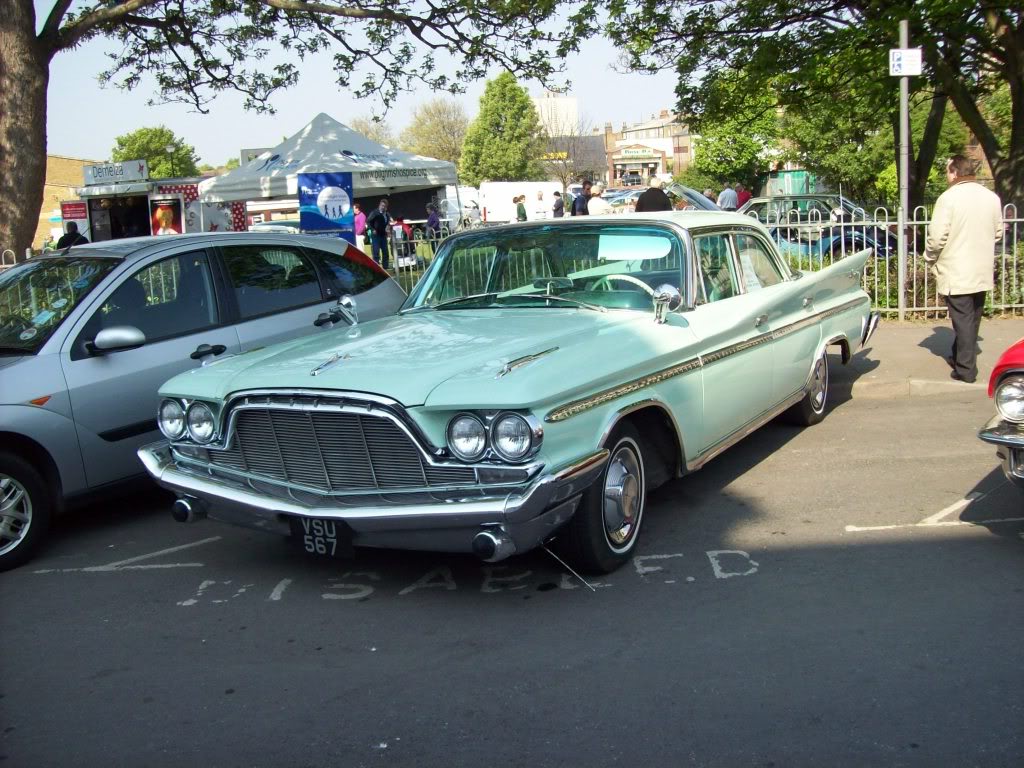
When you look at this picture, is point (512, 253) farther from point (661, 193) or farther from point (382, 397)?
point (661, 193)

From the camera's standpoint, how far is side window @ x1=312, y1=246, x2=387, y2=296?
24.3 ft

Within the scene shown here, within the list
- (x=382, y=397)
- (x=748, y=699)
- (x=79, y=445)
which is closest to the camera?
(x=748, y=699)

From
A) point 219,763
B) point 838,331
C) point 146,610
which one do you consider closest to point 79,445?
point 146,610

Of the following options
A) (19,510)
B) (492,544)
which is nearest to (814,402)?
(492,544)

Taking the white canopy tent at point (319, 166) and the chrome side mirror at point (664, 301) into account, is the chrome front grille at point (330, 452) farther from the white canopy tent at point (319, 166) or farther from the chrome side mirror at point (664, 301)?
the white canopy tent at point (319, 166)

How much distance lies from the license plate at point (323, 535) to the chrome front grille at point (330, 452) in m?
0.16

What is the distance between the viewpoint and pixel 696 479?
628 cm

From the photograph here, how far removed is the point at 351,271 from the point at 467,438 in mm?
3939

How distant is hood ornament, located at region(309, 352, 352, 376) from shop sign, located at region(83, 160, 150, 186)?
79.7ft

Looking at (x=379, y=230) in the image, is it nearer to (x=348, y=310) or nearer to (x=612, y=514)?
(x=348, y=310)

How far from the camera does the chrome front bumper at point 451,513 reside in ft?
12.8

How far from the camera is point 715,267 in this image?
5988 millimetres

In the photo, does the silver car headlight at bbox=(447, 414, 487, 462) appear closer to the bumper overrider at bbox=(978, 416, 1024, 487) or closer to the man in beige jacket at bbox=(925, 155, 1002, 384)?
the bumper overrider at bbox=(978, 416, 1024, 487)

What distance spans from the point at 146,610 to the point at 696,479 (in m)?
3.39
